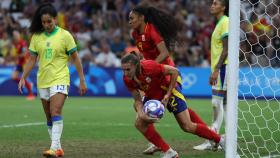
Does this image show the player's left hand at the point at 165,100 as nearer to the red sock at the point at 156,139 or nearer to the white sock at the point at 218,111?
the red sock at the point at 156,139

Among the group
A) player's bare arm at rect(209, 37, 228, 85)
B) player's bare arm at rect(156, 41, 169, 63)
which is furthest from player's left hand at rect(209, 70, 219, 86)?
player's bare arm at rect(156, 41, 169, 63)

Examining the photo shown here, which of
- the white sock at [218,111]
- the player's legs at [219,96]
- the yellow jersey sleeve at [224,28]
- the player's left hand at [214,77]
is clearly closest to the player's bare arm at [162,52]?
the player's left hand at [214,77]

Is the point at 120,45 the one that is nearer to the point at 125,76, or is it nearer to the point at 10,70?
the point at 10,70

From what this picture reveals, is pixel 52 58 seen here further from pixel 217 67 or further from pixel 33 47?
pixel 217 67

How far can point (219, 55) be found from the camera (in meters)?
10.9

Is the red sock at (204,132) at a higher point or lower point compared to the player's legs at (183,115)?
lower

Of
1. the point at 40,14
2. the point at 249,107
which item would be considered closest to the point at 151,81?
the point at 40,14

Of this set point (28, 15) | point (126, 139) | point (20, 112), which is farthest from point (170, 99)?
point (28, 15)

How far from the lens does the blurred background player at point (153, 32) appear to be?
32.0 ft

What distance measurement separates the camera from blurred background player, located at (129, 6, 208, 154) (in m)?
9.76

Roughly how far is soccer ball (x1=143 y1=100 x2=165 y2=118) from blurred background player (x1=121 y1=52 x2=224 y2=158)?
0.07 m

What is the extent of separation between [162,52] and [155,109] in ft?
4.45

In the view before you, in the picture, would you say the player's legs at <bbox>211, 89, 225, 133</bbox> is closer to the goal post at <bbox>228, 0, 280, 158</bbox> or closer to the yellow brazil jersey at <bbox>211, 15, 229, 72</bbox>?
the goal post at <bbox>228, 0, 280, 158</bbox>

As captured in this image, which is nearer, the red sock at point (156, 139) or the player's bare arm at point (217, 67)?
the red sock at point (156, 139)
